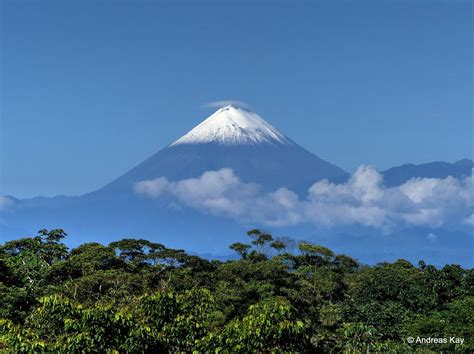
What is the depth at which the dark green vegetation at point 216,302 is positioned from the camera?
1591cm

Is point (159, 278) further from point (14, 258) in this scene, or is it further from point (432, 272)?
point (432, 272)

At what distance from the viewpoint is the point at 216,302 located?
35.5 meters

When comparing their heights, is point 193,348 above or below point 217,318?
below

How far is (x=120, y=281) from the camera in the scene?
131ft

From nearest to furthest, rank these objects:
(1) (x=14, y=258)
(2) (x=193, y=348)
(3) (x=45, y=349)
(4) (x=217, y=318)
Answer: (3) (x=45, y=349)
(2) (x=193, y=348)
(4) (x=217, y=318)
(1) (x=14, y=258)

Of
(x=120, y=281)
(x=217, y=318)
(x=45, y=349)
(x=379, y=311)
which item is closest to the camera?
(x=45, y=349)

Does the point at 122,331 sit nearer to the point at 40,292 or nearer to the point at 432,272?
the point at 40,292

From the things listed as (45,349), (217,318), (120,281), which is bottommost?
(45,349)

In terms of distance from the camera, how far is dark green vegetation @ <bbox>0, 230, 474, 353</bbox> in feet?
52.2

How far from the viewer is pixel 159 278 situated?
149 feet

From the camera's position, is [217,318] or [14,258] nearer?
[217,318]

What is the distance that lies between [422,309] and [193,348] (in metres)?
24.9

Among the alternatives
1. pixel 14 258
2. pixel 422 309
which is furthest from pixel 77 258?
pixel 422 309

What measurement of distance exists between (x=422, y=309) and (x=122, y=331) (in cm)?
2658
